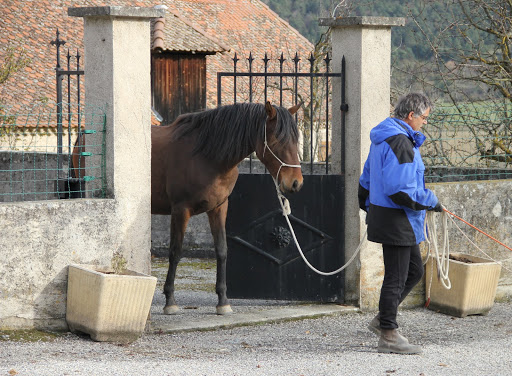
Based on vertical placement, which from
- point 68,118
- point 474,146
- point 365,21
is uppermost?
point 365,21

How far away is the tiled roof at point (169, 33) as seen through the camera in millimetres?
25781

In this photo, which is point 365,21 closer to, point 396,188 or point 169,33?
point 396,188

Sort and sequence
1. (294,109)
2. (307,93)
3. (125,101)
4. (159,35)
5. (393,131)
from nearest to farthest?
(393,131) < (125,101) < (294,109) < (307,93) < (159,35)

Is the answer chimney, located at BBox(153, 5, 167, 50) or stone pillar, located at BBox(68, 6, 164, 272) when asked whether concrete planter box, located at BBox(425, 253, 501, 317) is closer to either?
stone pillar, located at BBox(68, 6, 164, 272)

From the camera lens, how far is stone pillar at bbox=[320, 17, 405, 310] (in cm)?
795

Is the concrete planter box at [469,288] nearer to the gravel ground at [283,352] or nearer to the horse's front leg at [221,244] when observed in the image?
the gravel ground at [283,352]

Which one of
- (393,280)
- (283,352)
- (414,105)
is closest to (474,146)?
(414,105)

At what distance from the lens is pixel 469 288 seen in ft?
26.1

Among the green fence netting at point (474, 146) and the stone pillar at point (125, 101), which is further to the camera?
the green fence netting at point (474, 146)

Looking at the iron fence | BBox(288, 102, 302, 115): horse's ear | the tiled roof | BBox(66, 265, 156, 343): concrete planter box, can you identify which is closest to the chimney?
the tiled roof

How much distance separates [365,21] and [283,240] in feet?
7.00

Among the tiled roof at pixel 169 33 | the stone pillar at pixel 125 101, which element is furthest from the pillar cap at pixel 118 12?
the tiled roof at pixel 169 33

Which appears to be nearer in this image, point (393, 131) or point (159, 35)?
point (393, 131)

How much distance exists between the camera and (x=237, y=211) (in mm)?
8352
